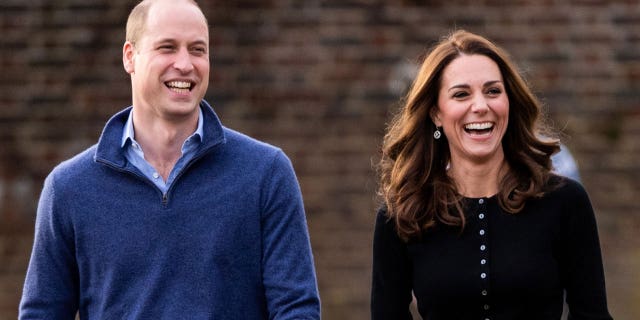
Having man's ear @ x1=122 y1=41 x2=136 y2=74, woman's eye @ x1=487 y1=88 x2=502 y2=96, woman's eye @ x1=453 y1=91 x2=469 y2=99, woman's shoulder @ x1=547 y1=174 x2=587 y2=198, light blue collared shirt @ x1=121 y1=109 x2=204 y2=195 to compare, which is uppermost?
man's ear @ x1=122 y1=41 x2=136 y2=74

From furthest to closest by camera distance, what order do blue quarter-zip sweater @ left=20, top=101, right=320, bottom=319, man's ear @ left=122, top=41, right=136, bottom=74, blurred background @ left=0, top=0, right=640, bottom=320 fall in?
→ blurred background @ left=0, top=0, right=640, bottom=320
man's ear @ left=122, top=41, right=136, bottom=74
blue quarter-zip sweater @ left=20, top=101, right=320, bottom=319

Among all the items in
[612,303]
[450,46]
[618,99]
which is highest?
[450,46]

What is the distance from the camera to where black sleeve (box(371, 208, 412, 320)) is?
565 centimetres

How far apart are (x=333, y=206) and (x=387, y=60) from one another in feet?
3.14

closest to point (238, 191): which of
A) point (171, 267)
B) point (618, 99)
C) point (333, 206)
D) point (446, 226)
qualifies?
point (171, 267)

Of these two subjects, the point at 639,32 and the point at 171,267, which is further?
the point at 639,32

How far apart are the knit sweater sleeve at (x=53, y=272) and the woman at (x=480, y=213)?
3.65ft

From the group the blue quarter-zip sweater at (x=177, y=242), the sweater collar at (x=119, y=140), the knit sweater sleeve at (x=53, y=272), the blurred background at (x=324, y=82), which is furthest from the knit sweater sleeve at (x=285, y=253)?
the blurred background at (x=324, y=82)

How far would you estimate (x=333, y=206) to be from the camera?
948 cm

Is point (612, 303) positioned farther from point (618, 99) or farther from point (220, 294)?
point (220, 294)

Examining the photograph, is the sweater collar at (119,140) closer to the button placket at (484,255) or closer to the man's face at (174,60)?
the man's face at (174,60)

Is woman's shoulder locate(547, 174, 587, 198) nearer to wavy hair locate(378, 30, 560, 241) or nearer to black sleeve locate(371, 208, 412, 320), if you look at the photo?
wavy hair locate(378, 30, 560, 241)

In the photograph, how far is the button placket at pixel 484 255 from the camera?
545cm

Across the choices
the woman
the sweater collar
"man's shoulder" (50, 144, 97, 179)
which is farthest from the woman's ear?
"man's shoulder" (50, 144, 97, 179)
